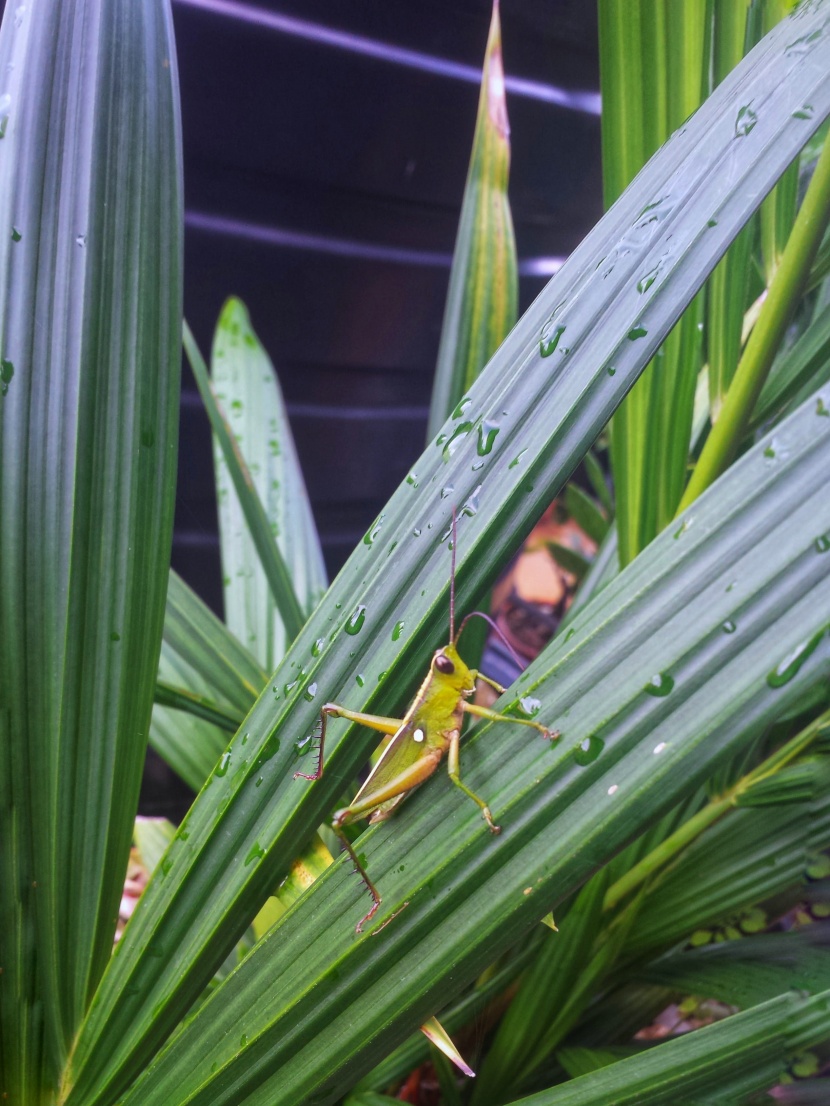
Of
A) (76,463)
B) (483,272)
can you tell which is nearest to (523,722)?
(76,463)

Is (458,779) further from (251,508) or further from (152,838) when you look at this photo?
(152,838)

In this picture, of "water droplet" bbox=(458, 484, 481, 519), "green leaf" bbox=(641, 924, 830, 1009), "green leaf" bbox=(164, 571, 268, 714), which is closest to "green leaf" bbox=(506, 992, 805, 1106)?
"green leaf" bbox=(641, 924, 830, 1009)

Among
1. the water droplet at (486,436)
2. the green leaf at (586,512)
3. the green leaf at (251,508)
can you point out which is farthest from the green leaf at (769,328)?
the green leaf at (586,512)

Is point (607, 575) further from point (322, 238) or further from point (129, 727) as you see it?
point (322, 238)

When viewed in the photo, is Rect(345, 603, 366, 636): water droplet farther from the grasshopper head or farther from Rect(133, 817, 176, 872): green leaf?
Rect(133, 817, 176, 872): green leaf

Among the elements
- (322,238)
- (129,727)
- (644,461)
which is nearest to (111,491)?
(129,727)

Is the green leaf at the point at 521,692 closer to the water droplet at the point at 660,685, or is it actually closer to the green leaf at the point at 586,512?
the water droplet at the point at 660,685
